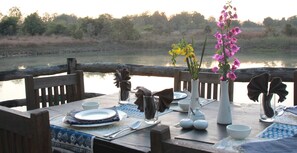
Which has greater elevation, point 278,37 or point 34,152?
point 278,37

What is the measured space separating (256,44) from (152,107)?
229 inches

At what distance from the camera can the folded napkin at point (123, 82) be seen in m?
1.86

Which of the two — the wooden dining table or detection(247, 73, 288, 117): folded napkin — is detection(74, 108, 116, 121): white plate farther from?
detection(247, 73, 288, 117): folded napkin

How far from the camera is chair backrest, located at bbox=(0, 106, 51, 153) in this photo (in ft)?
3.02

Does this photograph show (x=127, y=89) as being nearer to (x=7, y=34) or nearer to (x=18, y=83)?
(x=18, y=83)

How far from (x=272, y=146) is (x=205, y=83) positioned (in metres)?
1.17

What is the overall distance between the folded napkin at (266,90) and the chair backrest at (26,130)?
2.93ft

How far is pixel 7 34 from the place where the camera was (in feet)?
34.3

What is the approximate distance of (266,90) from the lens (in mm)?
1431

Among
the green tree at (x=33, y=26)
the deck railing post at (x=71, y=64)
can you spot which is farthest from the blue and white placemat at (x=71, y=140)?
the green tree at (x=33, y=26)

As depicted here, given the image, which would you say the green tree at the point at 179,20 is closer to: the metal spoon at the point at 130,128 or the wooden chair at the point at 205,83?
the wooden chair at the point at 205,83

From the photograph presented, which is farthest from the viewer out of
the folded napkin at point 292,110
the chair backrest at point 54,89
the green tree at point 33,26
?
the green tree at point 33,26

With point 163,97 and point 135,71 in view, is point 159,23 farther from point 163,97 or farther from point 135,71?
point 163,97

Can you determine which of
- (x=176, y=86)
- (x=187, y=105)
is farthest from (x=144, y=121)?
(x=176, y=86)
